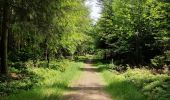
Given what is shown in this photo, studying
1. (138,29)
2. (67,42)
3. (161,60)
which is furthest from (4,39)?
(138,29)

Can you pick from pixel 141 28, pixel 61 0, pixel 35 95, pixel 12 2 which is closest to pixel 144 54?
pixel 141 28

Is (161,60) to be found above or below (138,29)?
below

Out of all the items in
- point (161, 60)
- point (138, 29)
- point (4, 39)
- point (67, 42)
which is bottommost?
point (161, 60)

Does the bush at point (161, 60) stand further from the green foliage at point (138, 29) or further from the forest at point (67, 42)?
the green foliage at point (138, 29)

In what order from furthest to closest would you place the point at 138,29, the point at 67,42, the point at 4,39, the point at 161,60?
Result: the point at 138,29 < the point at 67,42 < the point at 161,60 < the point at 4,39

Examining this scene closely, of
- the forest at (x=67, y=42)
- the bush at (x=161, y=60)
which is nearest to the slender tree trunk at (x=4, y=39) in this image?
the forest at (x=67, y=42)

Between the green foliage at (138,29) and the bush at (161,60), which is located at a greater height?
the green foliage at (138,29)

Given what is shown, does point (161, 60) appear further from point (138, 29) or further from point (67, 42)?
point (67, 42)

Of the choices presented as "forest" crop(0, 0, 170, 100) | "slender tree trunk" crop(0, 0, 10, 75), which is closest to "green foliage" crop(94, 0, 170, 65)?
"forest" crop(0, 0, 170, 100)

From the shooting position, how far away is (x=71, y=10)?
86.6 ft

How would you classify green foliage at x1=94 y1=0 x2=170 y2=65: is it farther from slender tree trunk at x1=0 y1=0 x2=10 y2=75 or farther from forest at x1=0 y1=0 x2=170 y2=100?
slender tree trunk at x1=0 y1=0 x2=10 y2=75

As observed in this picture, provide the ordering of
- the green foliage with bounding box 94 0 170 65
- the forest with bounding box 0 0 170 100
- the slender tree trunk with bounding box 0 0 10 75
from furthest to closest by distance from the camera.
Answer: the green foliage with bounding box 94 0 170 65, the slender tree trunk with bounding box 0 0 10 75, the forest with bounding box 0 0 170 100

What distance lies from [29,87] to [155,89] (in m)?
6.59

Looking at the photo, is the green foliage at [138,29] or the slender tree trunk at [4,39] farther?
the green foliage at [138,29]
